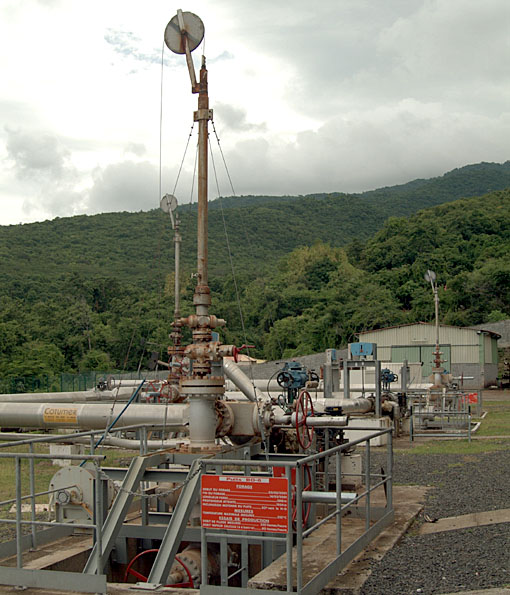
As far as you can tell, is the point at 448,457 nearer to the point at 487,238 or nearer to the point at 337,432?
the point at 337,432

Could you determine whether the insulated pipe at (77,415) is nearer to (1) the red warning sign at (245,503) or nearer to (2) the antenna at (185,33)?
(2) the antenna at (185,33)

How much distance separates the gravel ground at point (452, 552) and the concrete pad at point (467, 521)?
261 millimetres

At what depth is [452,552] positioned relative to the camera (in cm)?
920

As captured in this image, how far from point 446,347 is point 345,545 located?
153 feet

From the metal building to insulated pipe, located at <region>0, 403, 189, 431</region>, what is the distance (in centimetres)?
3922

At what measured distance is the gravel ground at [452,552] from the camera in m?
7.86

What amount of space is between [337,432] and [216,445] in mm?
3607

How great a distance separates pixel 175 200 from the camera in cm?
2277

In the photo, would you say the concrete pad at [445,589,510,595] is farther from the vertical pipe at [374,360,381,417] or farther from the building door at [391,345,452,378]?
the building door at [391,345,452,378]

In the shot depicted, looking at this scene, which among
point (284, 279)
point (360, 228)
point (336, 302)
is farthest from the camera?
point (360, 228)

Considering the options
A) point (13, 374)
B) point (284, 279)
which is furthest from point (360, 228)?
point (13, 374)

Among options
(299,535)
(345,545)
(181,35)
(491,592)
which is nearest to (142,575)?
(345,545)

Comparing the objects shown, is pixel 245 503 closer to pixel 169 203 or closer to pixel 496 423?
pixel 169 203

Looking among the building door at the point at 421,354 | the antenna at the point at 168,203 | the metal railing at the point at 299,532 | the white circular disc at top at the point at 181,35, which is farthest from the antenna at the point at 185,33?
the building door at the point at 421,354
